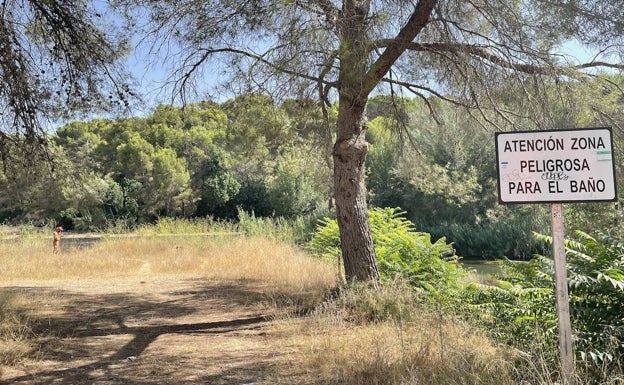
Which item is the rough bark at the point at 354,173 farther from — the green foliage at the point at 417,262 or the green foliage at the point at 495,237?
the green foliage at the point at 495,237

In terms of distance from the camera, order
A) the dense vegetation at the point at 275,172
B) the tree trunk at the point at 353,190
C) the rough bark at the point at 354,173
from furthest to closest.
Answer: the dense vegetation at the point at 275,172
the tree trunk at the point at 353,190
the rough bark at the point at 354,173

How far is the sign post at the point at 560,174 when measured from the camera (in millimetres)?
3219

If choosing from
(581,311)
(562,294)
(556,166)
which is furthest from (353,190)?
(562,294)

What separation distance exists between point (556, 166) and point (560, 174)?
0.19 feet

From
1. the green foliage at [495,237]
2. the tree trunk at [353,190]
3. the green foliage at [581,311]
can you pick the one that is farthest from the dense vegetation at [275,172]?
the green foliage at [581,311]

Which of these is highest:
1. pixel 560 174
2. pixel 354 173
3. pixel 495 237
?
pixel 354 173

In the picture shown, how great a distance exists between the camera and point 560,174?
328 cm

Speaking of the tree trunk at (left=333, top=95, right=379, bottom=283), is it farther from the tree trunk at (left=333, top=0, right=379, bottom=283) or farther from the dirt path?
the dirt path

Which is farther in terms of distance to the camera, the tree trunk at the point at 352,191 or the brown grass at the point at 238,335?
the tree trunk at the point at 352,191

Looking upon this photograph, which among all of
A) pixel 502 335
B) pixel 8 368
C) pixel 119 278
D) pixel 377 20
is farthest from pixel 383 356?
pixel 119 278

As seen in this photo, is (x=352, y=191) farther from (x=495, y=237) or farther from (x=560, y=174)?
(x=495, y=237)

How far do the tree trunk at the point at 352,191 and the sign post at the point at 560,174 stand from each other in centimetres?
425

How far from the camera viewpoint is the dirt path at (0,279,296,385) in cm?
464

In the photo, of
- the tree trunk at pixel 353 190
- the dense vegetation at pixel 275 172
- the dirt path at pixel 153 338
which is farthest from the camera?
the dense vegetation at pixel 275 172
